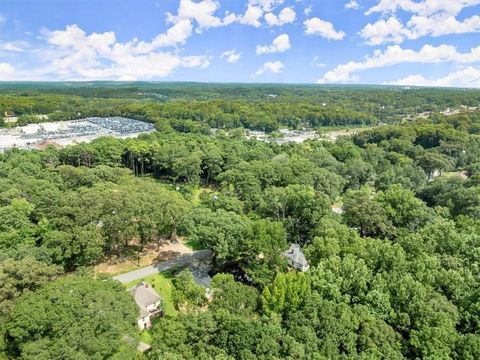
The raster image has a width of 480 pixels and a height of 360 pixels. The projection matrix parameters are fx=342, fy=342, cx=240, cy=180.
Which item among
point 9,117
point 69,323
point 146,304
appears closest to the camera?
point 69,323

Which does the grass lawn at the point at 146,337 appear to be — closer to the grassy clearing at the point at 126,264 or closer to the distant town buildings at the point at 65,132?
the grassy clearing at the point at 126,264

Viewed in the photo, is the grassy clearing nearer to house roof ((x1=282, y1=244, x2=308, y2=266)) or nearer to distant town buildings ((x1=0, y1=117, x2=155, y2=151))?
house roof ((x1=282, y1=244, x2=308, y2=266))

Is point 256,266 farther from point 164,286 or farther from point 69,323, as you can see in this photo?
point 69,323

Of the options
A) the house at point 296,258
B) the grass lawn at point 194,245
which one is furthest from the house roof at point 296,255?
the grass lawn at point 194,245

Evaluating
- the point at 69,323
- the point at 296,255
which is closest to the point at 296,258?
the point at 296,255

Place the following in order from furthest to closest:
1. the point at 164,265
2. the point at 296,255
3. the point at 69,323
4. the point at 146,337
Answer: the point at 164,265 → the point at 296,255 → the point at 146,337 → the point at 69,323

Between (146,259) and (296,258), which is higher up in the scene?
(296,258)

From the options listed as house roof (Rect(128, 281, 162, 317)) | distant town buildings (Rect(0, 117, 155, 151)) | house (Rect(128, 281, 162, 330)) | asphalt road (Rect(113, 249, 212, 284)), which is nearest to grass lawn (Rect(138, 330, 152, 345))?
house (Rect(128, 281, 162, 330))
